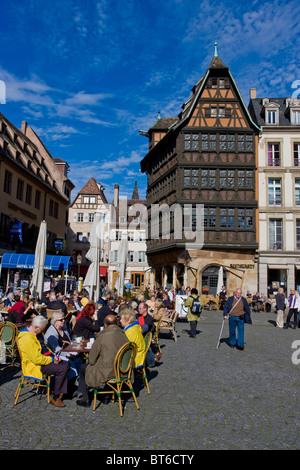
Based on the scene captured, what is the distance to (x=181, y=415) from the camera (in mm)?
5137

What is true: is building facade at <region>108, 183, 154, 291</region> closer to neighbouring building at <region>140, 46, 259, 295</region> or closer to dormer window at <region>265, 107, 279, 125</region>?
neighbouring building at <region>140, 46, 259, 295</region>

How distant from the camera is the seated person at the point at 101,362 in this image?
212 inches

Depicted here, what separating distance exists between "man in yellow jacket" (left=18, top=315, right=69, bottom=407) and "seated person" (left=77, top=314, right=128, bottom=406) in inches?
11.1

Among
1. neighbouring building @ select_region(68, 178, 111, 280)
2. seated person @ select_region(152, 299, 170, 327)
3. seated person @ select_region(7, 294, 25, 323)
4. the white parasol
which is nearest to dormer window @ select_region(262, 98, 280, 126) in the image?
the white parasol

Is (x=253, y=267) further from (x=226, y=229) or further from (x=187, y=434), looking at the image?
(x=187, y=434)

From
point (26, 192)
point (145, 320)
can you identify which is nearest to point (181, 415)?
point (145, 320)

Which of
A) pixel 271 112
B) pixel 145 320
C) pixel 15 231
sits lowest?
pixel 145 320

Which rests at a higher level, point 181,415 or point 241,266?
point 241,266

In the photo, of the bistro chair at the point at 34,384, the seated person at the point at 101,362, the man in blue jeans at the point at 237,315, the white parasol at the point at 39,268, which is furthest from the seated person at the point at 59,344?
the white parasol at the point at 39,268

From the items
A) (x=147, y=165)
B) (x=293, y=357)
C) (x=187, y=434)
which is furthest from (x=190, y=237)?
(x=187, y=434)

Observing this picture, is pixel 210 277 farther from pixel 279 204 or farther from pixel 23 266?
pixel 23 266

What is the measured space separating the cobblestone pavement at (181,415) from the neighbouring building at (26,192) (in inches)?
796

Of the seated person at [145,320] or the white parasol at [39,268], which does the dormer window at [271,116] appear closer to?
the white parasol at [39,268]

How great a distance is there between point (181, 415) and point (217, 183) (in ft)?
80.6
